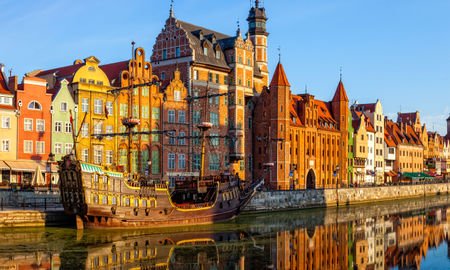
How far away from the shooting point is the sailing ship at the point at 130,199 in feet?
153

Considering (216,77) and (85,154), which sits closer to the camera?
(85,154)

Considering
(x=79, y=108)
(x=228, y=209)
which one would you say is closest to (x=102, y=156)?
(x=79, y=108)

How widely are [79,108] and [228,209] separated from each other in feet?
63.8

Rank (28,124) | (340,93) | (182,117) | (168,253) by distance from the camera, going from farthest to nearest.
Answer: (340,93) < (182,117) < (28,124) < (168,253)

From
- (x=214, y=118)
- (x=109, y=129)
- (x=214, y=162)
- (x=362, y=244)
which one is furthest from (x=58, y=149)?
(x=362, y=244)

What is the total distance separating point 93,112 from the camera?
64375 mm

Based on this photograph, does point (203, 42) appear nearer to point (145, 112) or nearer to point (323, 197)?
point (145, 112)

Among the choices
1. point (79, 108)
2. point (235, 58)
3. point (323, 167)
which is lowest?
point (323, 167)

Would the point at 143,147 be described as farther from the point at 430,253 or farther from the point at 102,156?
the point at 430,253

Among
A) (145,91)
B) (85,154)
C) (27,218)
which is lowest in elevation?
(27,218)

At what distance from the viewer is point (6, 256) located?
36438 millimetres

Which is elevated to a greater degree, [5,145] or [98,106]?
[98,106]

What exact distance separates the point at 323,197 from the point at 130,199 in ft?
120

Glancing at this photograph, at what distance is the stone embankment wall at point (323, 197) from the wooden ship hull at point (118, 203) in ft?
42.3
